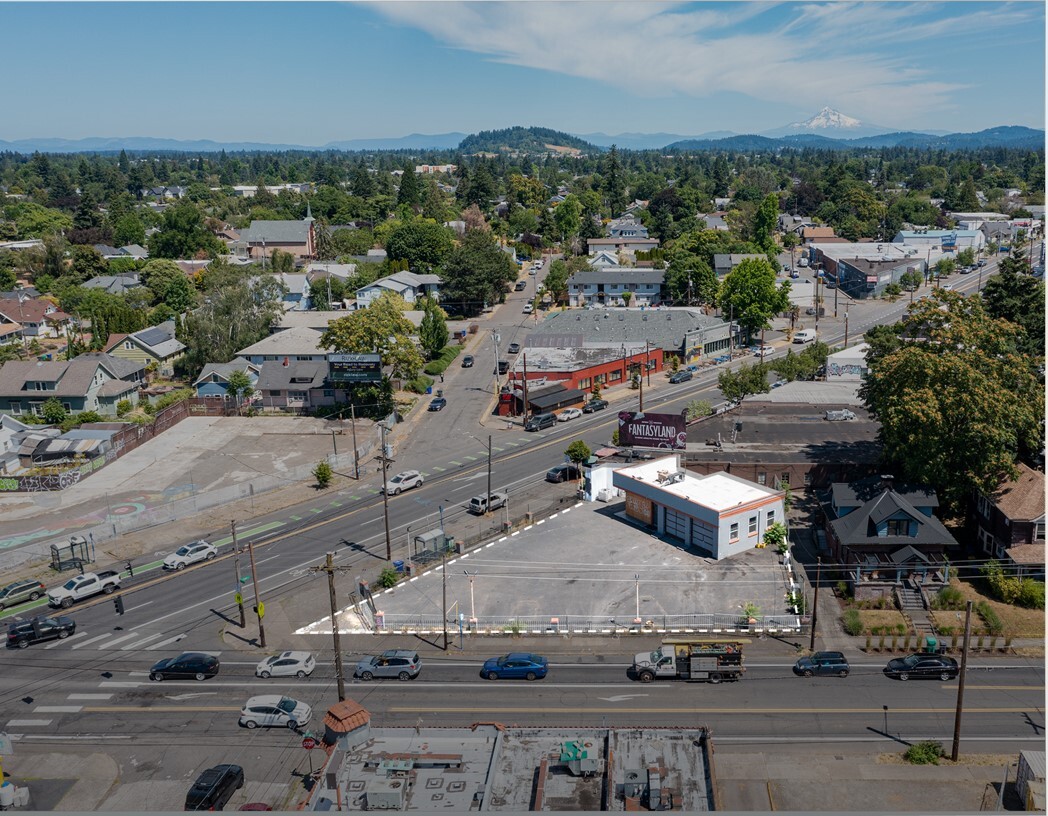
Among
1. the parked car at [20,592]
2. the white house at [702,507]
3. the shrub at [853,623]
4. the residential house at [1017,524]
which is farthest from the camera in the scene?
the white house at [702,507]

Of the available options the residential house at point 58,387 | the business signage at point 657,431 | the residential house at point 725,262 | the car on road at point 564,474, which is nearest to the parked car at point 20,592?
the car on road at point 564,474

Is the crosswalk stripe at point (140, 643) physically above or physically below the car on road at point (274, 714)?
below

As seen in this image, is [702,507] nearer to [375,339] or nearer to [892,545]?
[892,545]

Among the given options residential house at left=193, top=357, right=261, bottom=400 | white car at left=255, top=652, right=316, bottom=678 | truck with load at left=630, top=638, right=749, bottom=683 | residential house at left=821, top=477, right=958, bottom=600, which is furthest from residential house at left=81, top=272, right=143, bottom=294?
residential house at left=821, top=477, right=958, bottom=600

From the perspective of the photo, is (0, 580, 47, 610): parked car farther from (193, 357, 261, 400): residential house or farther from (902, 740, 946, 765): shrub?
(902, 740, 946, 765): shrub

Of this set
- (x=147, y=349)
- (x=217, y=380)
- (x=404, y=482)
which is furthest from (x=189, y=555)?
(x=147, y=349)

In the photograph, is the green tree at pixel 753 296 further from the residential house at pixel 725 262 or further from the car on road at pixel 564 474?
the car on road at pixel 564 474

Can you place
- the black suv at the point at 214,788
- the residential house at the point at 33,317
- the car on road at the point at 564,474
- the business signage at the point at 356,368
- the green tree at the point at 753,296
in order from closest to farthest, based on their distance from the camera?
the black suv at the point at 214,788
the car on road at the point at 564,474
the business signage at the point at 356,368
the green tree at the point at 753,296
the residential house at the point at 33,317
